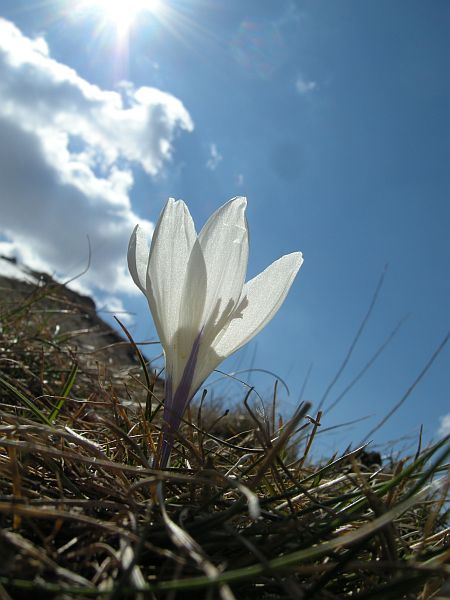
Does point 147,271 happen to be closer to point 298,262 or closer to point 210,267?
point 210,267

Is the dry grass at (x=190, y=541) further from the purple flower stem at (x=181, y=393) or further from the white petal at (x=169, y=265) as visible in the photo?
the white petal at (x=169, y=265)

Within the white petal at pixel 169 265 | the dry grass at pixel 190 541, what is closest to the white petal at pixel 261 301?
the white petal at pixel 169 265

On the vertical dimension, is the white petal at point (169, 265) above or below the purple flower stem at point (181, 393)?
above

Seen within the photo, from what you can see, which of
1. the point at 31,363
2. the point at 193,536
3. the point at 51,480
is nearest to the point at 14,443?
the point at 51,480

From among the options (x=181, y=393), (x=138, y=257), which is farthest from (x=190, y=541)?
(x=138, y=257)

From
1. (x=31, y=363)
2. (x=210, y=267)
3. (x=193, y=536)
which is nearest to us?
(x=193, y=536)

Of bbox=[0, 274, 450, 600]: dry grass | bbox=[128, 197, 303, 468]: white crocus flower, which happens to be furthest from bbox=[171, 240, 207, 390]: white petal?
bbox=[0, 274, 450, 600]: dry grass

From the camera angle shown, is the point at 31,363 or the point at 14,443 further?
the point at 31,363

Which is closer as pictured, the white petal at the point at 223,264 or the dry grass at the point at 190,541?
the dry grass at the point at 190,541
